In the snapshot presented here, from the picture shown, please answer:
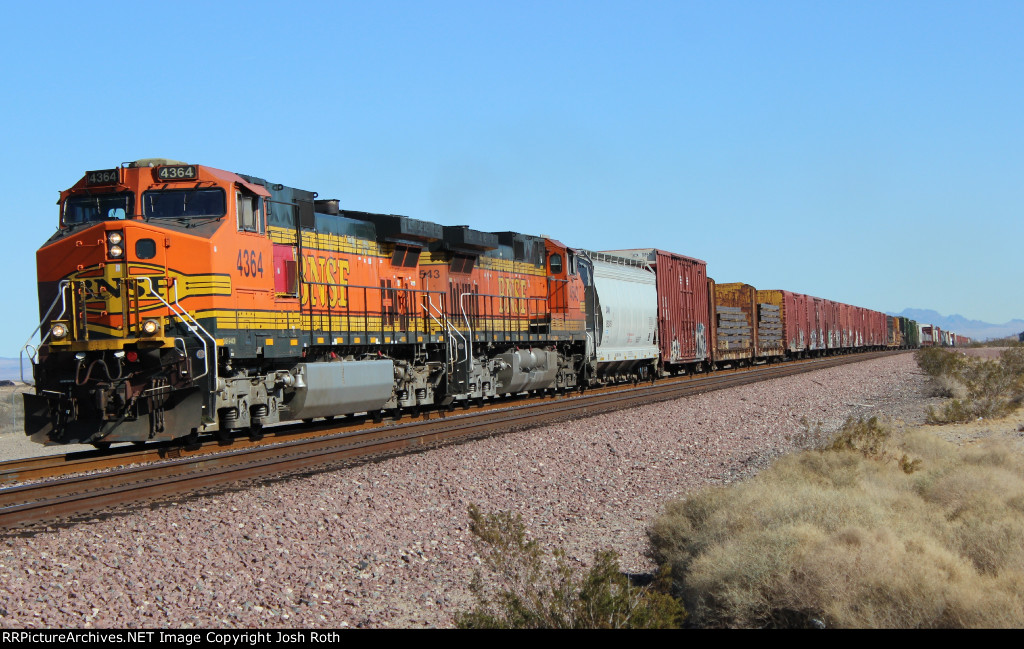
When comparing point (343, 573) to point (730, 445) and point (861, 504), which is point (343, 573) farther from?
point (730, 445)

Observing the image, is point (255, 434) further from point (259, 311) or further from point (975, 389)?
point (975, 389)

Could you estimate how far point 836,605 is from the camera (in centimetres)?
506

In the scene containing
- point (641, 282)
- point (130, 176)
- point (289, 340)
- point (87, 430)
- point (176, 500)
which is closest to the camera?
point (176, 500)

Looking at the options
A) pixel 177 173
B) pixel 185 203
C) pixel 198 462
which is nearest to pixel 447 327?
pixel 185 203

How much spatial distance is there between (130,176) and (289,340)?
125 inches

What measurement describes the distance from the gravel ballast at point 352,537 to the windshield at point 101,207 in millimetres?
4809

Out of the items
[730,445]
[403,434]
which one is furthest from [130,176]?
[730,445]

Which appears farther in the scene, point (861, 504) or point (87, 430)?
point (87, 430)

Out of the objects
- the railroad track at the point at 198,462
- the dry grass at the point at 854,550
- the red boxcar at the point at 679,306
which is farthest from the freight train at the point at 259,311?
the dry grass at the point at 854,550

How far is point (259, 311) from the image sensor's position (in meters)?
12.4

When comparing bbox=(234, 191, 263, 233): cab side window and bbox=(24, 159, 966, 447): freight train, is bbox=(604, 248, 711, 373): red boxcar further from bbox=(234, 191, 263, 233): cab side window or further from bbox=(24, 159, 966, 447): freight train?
bbox=(234, 191, 263, 233): cab side window

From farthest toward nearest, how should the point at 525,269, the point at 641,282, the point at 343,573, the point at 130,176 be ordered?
the point at 641,282 < the point at 525,269 < the point at 130,176 < the point at 343,573

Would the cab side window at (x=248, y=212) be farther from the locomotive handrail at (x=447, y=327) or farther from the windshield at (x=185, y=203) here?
the locomotive handrail at (x=447, y=327)

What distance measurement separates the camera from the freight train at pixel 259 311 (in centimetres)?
1100
